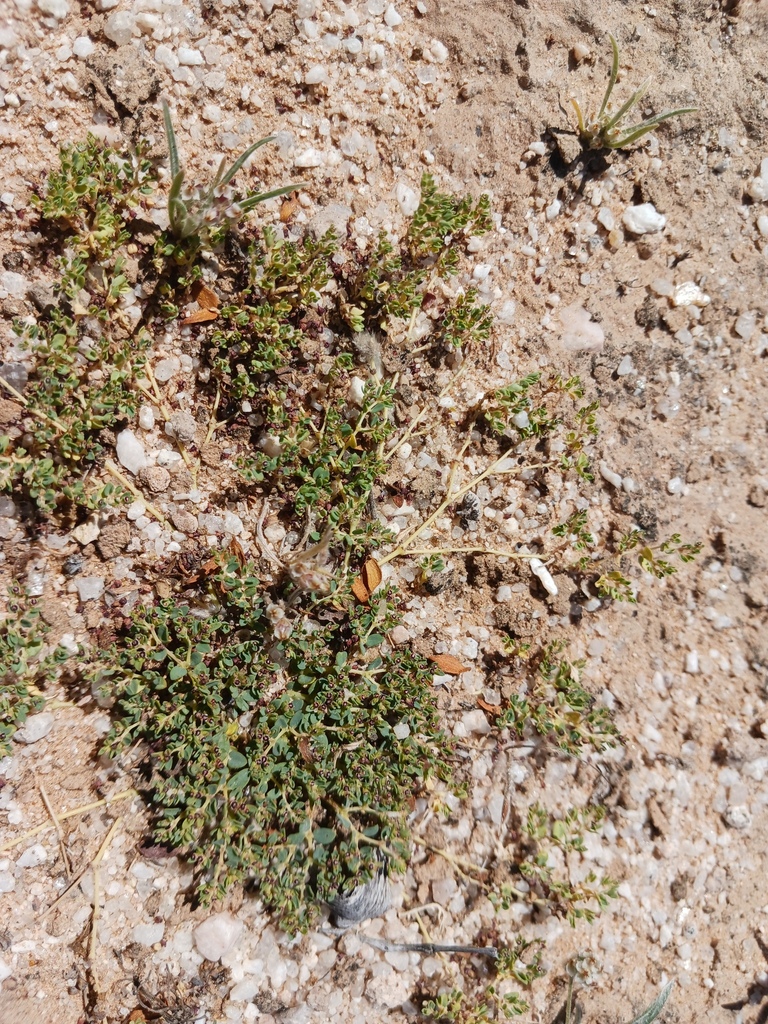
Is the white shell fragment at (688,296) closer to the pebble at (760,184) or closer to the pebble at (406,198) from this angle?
the pebble at (760,184)

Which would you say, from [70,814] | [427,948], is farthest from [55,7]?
[427,948]

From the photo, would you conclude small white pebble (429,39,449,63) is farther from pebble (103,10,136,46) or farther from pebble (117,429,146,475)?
pebble (117,429,146,475)

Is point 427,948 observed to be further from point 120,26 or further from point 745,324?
point 120,26

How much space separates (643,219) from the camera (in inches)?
134

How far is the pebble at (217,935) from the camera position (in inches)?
121

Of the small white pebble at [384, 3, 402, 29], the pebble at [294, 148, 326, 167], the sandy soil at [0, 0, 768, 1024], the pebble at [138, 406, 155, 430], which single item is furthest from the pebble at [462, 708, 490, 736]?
the small white pebble at [384, 3, 402, 29]

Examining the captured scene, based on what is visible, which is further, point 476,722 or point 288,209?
point 476,722

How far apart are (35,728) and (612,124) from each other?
386 centimetres

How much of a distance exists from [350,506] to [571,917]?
2144 mm

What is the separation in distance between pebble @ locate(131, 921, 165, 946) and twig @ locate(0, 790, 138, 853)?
0.57 meters

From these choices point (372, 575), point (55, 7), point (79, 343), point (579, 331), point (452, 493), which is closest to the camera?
point (55, 7)

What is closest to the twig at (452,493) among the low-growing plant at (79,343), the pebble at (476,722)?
the pebble at (476,722)

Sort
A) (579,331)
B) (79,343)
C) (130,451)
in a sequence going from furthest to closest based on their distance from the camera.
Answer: (579,331) < (130,451) < (79,343)

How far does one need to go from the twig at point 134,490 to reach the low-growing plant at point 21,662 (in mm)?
619
